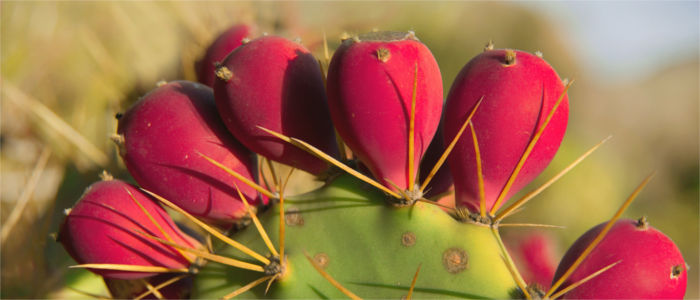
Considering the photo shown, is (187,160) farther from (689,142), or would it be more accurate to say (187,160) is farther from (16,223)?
(689,142)

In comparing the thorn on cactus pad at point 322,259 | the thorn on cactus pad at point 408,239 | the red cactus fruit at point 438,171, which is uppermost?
the red cactus fruit at point 438,171

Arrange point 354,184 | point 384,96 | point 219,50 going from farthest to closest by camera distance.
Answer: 1. point 219,50
2. point 354,184
3. point 384,96

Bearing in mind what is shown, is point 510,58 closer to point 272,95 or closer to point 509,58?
point 509,58

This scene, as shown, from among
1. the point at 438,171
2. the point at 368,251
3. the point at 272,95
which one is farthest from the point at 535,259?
the point at 272,95

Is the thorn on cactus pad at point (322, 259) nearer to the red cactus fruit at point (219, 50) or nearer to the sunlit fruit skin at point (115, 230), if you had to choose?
the sunlit fruit skin at point (115, 230)

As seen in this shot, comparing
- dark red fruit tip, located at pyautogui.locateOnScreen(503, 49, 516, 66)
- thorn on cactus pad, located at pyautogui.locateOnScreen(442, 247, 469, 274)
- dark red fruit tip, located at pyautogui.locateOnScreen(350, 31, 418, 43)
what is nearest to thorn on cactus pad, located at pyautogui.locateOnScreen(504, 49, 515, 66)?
dark red fruit tip, located at pyautogui.locateOnScreen(503, 49, 516, 66)

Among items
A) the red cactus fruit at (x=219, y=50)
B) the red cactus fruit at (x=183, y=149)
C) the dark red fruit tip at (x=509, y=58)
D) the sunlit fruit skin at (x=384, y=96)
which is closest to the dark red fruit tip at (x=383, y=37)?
the sunlit fruit skin at (x=384, y=96)
